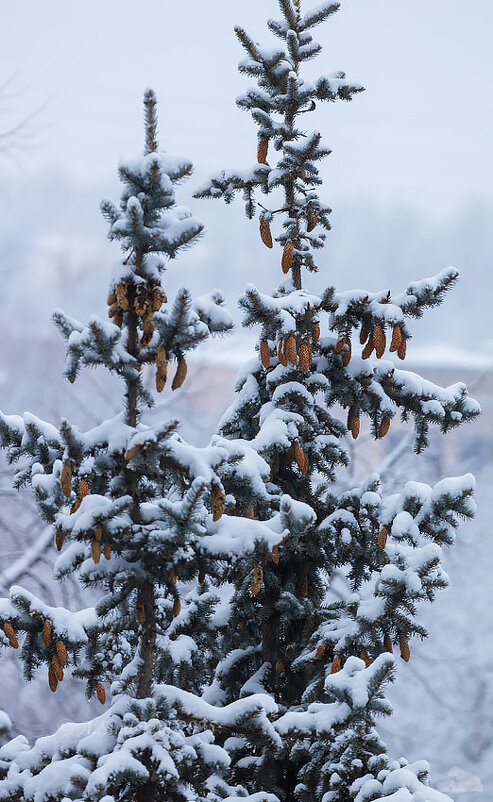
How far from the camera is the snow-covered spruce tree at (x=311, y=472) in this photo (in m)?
4.17

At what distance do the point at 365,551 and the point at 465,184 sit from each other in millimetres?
11945

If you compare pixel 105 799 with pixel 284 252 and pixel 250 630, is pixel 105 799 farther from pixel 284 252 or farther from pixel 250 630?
pixel 284 252

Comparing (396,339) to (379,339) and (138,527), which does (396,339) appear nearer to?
(379,339)

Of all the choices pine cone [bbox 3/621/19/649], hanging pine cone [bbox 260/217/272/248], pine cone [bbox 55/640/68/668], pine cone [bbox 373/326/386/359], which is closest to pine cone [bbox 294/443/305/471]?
pine cone [bbox 373/326/386/359]

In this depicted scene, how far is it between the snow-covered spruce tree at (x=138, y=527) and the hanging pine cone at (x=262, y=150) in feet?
6.27

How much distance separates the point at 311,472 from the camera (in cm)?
543

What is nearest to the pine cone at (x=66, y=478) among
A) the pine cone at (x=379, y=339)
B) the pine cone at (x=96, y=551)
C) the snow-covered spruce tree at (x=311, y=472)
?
the pine cone at (x=96, y=551)

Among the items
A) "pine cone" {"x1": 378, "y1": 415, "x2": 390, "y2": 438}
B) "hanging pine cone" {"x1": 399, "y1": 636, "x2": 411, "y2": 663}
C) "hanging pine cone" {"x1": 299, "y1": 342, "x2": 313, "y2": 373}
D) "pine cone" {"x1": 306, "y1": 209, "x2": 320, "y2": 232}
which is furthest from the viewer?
"pine cone" {"x1": 306, "y1": 209, "x2": 320, "y2": 232}

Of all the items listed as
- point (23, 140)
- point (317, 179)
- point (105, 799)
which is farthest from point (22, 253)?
point (105, 799)

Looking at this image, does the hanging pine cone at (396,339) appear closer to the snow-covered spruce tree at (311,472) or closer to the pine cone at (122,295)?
the snow-covered spruce tree at (311,472)

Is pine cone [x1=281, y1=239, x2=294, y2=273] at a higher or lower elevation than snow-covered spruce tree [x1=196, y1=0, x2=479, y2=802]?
higher

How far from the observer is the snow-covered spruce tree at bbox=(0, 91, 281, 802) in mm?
3197

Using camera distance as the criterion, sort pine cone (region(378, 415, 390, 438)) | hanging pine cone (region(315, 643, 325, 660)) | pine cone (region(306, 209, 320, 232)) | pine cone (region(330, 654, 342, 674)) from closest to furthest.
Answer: pine cone (region(330, 654, 342, 674)), hanging pine cone (region(315, 643, 325, 660)), pine cone (region(378, 415, 390, 438)), pine cone (region(306, 209, 320, 232))

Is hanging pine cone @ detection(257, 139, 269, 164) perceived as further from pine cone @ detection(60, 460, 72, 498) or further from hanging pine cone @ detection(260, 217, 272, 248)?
pine cone @ detection(60, 460, 72, 498)
